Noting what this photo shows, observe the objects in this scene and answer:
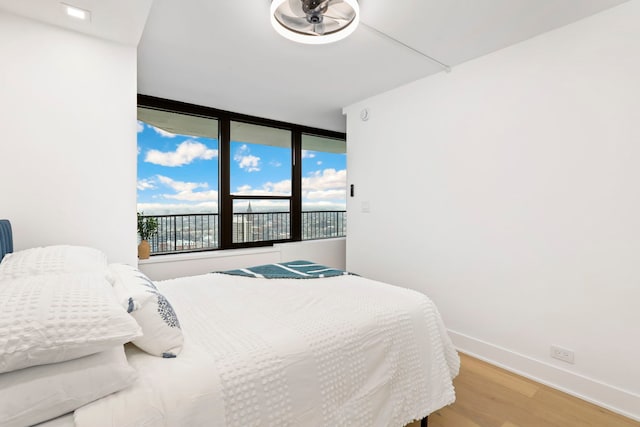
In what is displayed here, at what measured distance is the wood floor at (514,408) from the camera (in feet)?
5.99

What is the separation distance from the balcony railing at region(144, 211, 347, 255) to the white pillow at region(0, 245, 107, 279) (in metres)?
2.10

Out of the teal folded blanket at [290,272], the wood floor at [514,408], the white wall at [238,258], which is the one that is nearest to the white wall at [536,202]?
the wood floor at [514,408]

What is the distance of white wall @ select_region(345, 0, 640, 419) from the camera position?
6.32ft

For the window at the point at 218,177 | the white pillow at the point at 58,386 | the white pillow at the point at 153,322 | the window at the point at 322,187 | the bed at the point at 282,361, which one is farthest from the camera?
the window at the point at 322,187

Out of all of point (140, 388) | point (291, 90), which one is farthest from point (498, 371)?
point (291, 90)

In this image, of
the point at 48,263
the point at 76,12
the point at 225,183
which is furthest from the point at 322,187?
the point at 48,263

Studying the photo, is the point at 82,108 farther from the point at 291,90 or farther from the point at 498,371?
the point at 498,371

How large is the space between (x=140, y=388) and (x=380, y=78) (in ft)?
9.84

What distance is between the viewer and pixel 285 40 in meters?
2.33

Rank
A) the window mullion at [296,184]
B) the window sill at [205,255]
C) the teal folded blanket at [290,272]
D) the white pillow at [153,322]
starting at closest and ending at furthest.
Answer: the white pillow at [153,322]
the teal folded blanket at [290,272]
the window sill at [205,255]
the window mullion at [296,184]

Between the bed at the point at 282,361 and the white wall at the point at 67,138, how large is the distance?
396mm

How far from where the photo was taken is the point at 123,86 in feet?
7.54

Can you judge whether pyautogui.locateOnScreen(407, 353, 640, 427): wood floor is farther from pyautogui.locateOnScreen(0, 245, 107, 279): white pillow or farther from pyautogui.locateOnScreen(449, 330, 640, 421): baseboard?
pyautogui.locateOnScreen(0, 245, 107, 279): white pillow

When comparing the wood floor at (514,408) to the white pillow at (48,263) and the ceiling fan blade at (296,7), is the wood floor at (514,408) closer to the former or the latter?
the white pillow at (48,263)
